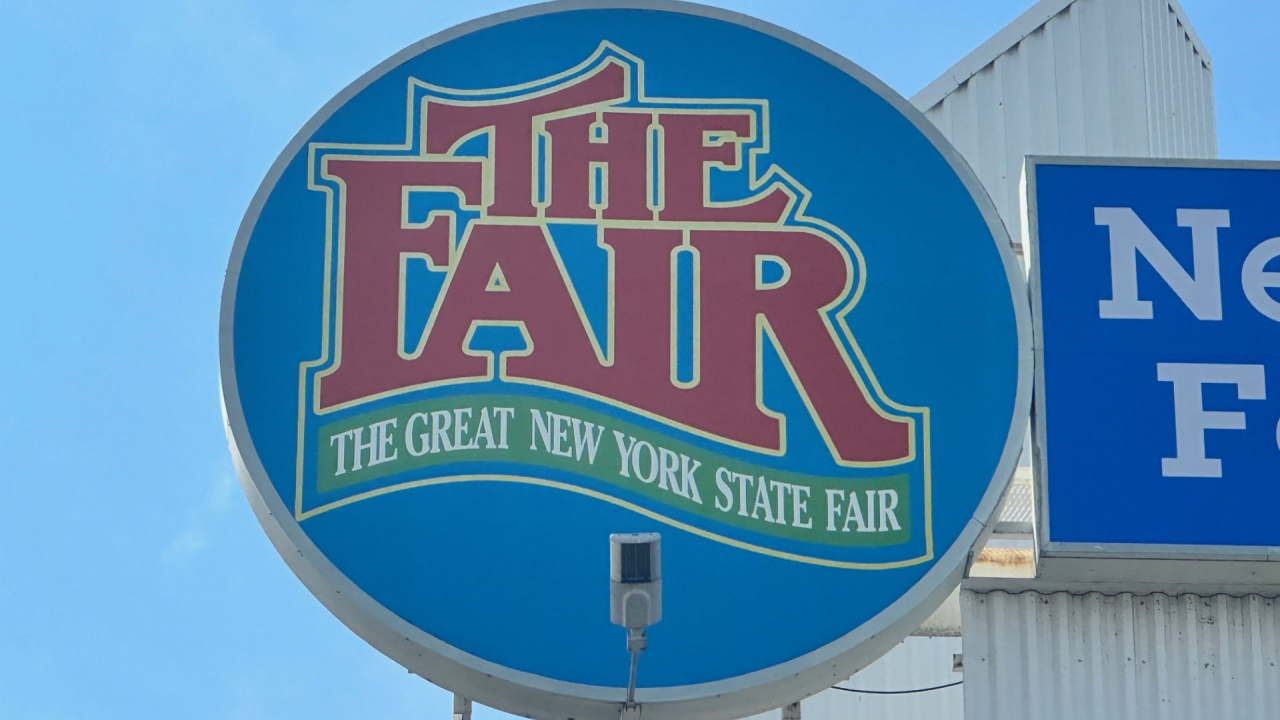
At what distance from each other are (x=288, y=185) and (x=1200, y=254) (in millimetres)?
4947

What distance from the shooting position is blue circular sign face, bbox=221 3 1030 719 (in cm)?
1062

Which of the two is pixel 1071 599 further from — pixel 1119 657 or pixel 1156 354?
pixel 1156 354

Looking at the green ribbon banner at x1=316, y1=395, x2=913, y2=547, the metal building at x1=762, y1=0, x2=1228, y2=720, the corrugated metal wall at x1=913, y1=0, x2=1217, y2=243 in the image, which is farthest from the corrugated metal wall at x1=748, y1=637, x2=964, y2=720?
the corrugated metal wall at x1=913, y1=0, x2=1217, y2=243

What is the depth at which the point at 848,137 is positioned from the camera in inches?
471

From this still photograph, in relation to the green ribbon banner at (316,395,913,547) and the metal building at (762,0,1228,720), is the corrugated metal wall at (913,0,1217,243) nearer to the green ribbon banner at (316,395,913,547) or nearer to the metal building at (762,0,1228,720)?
Result: the metal building at (762,0,1228,720)

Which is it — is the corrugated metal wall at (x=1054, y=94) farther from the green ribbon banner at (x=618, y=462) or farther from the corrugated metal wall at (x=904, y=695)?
the green ribbon banner at (x=618, y=462)

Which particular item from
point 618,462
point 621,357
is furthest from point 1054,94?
point 618,462

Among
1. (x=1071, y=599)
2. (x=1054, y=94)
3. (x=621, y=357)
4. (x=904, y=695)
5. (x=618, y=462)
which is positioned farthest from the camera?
(x=1054, y=94)

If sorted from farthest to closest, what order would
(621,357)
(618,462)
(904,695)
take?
(904,695)
(621,357)
(618,462)

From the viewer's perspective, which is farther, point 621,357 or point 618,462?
point 621,357

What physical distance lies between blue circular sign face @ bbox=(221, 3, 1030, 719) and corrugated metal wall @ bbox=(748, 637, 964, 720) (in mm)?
2385

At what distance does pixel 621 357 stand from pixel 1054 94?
472 centimetres

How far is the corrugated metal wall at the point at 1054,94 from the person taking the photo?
14578mm

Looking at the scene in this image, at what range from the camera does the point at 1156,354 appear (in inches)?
462
